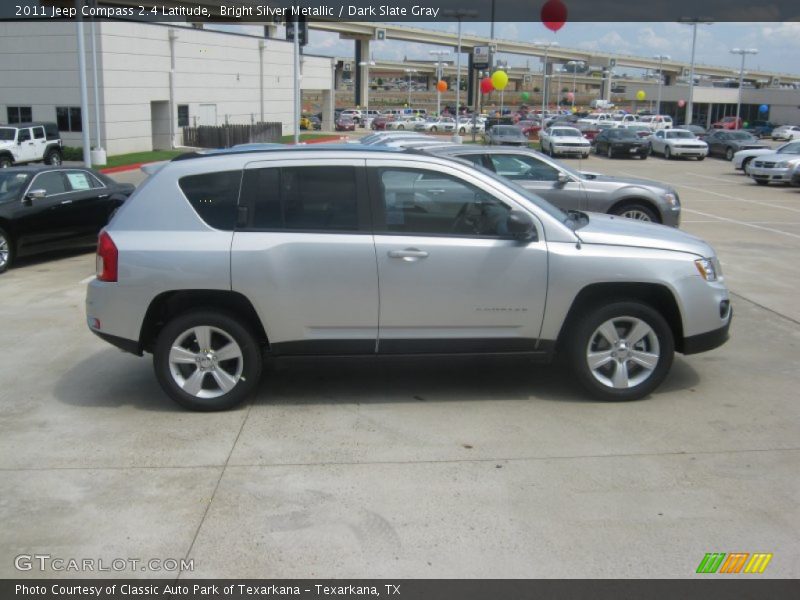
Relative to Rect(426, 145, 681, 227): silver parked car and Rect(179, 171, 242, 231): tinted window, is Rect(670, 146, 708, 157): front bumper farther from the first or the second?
Rect(179, 171, 242, 231): tinted window

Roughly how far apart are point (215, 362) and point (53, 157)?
95.7 ft

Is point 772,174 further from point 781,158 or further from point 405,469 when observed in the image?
point 405,469

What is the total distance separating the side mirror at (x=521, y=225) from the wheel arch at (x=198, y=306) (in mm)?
1883

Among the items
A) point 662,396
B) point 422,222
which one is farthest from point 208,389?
point 662,396

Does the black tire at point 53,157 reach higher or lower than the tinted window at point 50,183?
lower

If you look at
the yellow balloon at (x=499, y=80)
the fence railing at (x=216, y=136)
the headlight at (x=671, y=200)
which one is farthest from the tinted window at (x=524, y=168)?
the fence railing at (x=216, y=136)

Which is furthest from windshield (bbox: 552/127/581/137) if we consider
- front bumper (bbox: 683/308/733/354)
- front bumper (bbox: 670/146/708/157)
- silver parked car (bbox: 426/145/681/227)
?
front bumper (bbox: 683/308/733/354)

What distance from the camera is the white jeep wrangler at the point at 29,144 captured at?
28.8 metres

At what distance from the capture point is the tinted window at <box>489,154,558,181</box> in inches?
483

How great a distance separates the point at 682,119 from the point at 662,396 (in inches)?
4173

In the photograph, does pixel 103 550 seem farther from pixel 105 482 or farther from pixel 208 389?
pixel 208 389

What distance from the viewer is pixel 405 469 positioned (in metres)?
4.89

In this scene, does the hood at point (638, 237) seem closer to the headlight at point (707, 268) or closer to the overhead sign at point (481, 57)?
the headlight at point (707, 268)
